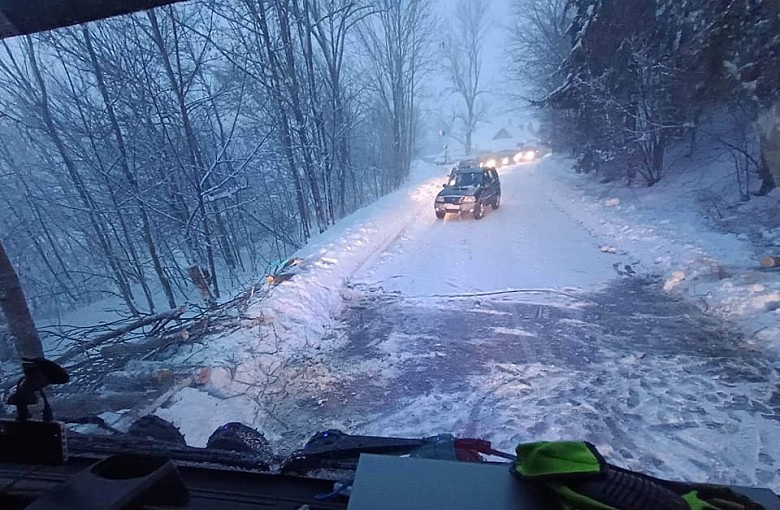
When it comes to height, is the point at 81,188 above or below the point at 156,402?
above

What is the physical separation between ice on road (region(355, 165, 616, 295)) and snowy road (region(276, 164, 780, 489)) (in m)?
0.07

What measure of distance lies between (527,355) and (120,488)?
4052 millimetres

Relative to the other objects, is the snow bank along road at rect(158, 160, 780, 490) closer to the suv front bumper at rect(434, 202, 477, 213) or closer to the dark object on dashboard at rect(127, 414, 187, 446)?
the dark object on dashboard at rect(127, 414, 187, 446)

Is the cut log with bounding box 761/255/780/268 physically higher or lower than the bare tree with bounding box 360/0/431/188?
lower

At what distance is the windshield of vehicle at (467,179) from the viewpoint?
42.6 ft

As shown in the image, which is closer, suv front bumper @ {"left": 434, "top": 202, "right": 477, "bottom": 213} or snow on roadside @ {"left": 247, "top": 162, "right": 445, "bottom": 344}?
snow on roadside @ {"left": 247, "top": 162, "right": 445, "bottom": 344}

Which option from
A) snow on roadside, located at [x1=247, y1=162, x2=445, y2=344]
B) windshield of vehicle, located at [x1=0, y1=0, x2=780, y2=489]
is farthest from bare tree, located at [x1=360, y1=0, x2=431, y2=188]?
snow on roadside, located at [x1=247, y1=162, x2=445, y2=344]

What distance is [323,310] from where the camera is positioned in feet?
20.3

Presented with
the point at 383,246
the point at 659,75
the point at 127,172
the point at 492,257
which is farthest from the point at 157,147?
the point at 659,75

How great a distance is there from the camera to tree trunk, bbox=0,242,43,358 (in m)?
3.34

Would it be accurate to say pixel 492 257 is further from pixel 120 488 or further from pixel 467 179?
pixel 120 488

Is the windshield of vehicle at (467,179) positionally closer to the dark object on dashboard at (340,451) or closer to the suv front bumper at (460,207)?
the suv front bumper at (460,207)

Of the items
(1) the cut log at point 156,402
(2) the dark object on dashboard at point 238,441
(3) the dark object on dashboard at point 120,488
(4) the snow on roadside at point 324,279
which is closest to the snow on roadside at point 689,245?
(2) the dark object on dashboard at point 238,441

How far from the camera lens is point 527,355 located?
439cm
